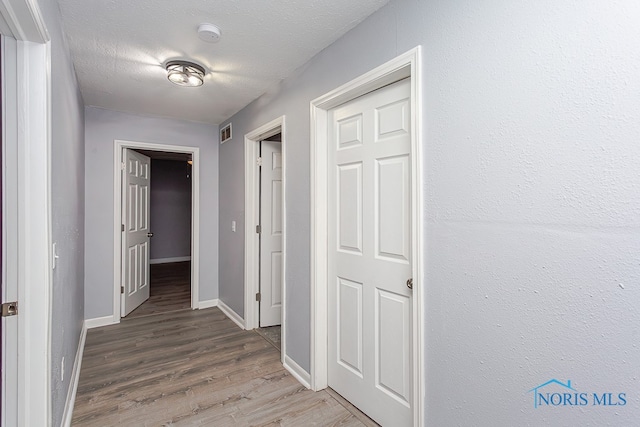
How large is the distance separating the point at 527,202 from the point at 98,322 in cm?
404

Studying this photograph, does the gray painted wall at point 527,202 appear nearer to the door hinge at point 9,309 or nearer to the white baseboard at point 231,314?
the door hinge at point 9,309

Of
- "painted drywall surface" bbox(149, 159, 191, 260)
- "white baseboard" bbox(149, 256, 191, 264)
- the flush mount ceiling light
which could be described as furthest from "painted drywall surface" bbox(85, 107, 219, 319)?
"white baseboard" bbox(149, 256, 191, 264)

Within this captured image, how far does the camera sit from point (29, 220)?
1.24 metres

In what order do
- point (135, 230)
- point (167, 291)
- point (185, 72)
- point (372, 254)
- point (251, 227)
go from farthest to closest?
point (167, 291) < point (135, 230) < point (251, 227) < point (185, 72) < point (372, 254)

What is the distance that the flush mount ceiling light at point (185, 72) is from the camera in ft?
7.54

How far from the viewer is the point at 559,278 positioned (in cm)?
101

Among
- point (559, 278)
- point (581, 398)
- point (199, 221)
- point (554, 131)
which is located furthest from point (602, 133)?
point (199, 221)

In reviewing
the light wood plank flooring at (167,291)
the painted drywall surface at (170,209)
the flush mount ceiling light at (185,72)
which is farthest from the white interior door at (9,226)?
the painted drywall surface at (170,209)

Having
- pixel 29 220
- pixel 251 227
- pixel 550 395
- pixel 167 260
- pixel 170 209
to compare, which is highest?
pixel 170 209

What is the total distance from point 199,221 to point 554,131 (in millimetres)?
3710

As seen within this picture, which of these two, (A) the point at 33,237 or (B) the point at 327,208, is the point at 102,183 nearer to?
(A) the point at 33,237

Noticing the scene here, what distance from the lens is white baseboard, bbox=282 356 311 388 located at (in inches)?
89.0

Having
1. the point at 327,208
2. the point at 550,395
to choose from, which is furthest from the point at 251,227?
the point at 550,395

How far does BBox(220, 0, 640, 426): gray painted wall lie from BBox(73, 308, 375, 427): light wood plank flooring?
3.07 feet
